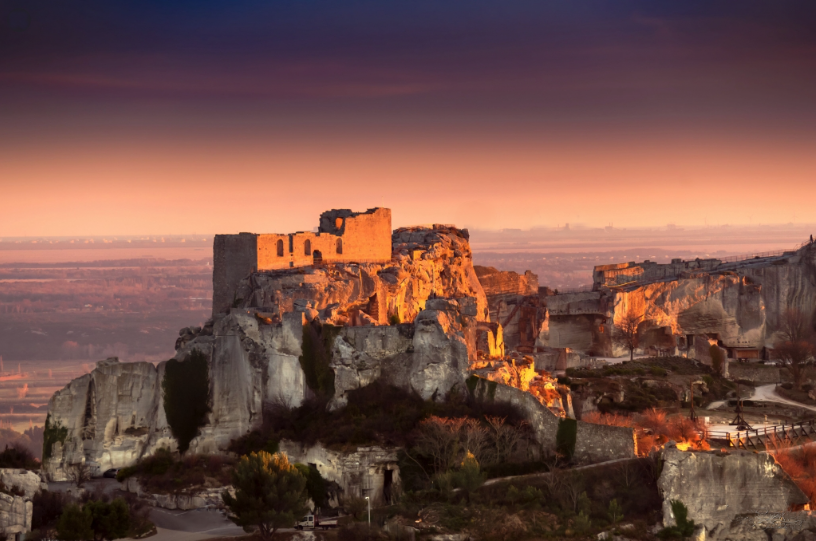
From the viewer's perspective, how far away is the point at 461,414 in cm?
5466

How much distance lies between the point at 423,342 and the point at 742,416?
1581 centimetres

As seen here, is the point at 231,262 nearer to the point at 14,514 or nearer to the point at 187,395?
the point at 187,395

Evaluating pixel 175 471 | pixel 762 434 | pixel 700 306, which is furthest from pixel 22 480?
pixel 700 306

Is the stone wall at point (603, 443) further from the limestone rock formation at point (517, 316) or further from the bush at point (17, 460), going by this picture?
the bush at point (17, 460)

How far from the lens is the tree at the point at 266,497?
158 feet

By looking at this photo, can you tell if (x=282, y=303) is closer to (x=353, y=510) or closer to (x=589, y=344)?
(x=353, y=510)

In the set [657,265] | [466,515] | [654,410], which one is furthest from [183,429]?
[657,265]

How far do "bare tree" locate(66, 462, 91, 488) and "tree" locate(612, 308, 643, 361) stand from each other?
34.1 m

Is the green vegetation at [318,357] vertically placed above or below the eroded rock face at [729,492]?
above

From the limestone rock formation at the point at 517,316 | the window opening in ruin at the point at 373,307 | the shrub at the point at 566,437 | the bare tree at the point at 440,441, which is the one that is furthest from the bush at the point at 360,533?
the limestone rock formation at the point at 517,316

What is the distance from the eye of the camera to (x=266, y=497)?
48.5 m

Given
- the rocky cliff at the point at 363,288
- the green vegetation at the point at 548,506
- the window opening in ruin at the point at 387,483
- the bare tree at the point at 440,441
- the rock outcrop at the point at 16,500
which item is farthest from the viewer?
the rocky cliff at the point at 363,288

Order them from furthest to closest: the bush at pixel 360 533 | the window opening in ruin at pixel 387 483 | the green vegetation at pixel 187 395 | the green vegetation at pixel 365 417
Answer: the green vegetation at pixel 187 395 → the green vegetation at pixel 365 417 → the window opening in ruin at pixel 387 483 → the bush at pixel 360 533

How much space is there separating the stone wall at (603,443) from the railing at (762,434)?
3997 mm
